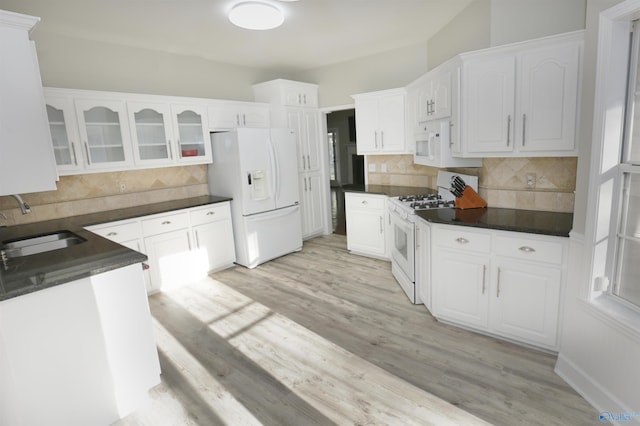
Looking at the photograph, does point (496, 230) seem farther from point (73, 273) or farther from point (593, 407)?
point (73, 273)

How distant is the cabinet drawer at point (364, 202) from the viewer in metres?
4.31

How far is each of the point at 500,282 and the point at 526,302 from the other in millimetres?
202

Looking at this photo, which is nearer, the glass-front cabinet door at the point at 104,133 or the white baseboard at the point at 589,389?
the white baseboard at the point at 589,389

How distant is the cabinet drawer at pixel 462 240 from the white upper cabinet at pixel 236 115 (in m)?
3.06

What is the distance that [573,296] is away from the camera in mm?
2113

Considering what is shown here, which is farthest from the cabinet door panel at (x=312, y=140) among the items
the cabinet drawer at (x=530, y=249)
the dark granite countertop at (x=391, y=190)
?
the cabinet drawer at (x=530, y=249)

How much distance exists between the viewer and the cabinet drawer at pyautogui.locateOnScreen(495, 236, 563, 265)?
7.32 ft

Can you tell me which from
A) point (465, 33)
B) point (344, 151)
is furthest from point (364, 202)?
point (344, 151)

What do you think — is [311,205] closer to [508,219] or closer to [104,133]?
[104,133]

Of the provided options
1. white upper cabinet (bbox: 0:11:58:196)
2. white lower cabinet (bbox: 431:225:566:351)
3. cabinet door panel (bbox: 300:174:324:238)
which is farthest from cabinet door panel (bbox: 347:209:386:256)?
white upper cabinet (bbox: 0:11:58:196)

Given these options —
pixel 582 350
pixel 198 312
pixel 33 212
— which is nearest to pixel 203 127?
pixel 33 212

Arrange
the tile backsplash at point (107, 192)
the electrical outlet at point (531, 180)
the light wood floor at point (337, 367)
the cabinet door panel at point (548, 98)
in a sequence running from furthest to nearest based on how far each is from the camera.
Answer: the tile backsplash at point (107, 192), the electrical outlet at point (531, 180), the cabinet door panel at point (548, 98), the light wood floor at point (337, 367)

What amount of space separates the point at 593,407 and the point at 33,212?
4712 millimetres

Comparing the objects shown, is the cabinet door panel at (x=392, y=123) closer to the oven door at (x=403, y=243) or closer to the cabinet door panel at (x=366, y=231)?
the cabinet door panel at (x=366, y=231)
